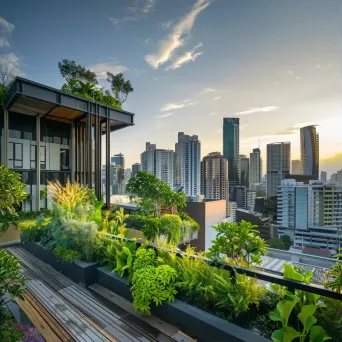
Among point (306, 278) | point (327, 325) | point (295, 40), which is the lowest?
point (327, 325)

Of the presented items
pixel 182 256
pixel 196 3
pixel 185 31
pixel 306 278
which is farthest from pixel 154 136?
pixel 306 278

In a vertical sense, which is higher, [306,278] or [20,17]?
[20,17]

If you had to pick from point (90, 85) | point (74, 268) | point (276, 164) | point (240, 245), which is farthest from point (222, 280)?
point (276, 164)

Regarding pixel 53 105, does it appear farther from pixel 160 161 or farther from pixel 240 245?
pixel 240 245

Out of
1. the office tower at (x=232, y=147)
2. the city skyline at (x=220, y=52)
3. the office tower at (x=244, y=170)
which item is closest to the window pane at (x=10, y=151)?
the city skyline at (x=220, y=52)

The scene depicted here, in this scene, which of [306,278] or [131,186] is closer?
[306,278]

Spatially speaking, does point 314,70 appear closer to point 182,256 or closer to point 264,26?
point 264,26

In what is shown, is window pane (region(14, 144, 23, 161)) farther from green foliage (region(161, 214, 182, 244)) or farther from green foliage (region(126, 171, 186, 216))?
green foliage (region(161, 214, 182, 244))
